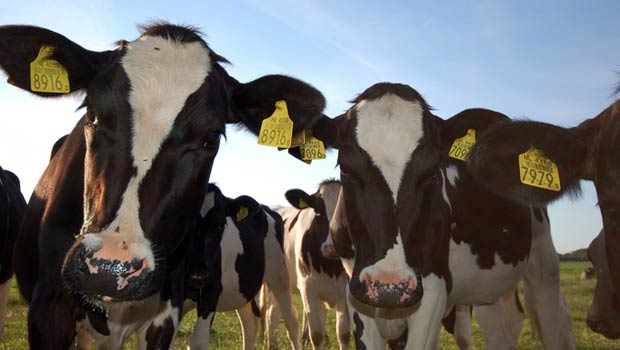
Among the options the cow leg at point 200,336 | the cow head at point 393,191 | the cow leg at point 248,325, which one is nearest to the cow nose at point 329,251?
the cow leg at point 200,336

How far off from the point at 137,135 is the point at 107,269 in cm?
84

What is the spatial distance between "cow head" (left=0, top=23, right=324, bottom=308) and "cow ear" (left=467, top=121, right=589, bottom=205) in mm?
1764

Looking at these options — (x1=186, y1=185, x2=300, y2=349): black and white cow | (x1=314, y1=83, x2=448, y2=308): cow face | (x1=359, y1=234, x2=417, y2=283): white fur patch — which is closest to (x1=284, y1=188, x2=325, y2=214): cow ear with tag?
Answer: (x1=186, y1=185, x2=300, y2=349): black and white cow

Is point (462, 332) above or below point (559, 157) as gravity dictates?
below

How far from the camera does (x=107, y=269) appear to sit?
110 inches

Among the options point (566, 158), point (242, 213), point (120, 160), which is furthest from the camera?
point (242, 213)

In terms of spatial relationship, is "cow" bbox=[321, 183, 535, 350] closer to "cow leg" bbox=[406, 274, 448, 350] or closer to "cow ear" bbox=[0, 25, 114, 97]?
"cow leg" bbox=[406, 274, 448, 350]

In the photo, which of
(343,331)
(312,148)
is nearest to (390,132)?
(312,148)

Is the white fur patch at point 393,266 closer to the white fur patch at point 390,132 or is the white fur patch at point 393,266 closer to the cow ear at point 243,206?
the white fur patch at point 390,132

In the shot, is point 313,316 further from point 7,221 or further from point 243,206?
point 7,221

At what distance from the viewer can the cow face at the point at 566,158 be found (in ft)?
11.7

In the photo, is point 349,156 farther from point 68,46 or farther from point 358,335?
point 68,46

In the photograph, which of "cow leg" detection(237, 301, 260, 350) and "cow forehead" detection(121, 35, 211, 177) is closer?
"cow forehead" detection(121, 35, 211, 177)

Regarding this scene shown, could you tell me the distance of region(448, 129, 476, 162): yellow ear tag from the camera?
5.06 meters
